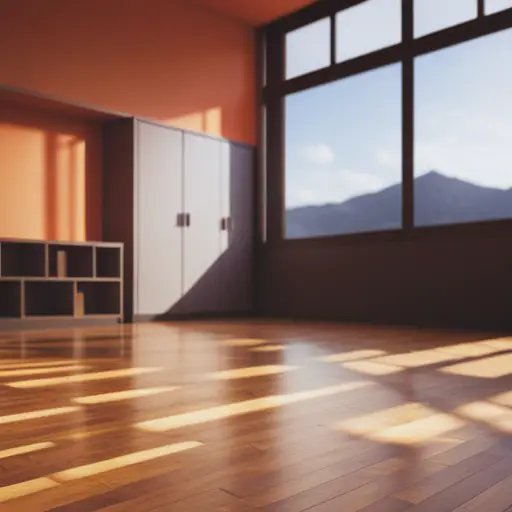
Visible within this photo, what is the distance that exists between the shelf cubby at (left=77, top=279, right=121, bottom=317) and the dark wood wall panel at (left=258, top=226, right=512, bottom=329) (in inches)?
70.3

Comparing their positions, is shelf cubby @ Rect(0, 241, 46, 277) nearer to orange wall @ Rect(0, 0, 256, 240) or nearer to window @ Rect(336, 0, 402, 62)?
orange wall @ Rect(0, 0, 256, 240)

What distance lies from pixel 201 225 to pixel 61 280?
1593mm

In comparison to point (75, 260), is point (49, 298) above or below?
below

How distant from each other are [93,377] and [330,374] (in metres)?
0.94

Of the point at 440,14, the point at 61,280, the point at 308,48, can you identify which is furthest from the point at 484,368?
the point at 308,48

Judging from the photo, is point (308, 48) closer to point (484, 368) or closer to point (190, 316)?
point (190, 316)

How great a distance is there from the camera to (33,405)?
189 cm

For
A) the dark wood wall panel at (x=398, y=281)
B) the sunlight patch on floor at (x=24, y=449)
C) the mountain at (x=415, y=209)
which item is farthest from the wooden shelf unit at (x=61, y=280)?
the sunlight patch on floor at (x=24, y=449)

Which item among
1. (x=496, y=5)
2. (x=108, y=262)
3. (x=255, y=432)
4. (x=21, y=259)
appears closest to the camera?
(x=255, y=432)

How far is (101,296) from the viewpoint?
5.77m

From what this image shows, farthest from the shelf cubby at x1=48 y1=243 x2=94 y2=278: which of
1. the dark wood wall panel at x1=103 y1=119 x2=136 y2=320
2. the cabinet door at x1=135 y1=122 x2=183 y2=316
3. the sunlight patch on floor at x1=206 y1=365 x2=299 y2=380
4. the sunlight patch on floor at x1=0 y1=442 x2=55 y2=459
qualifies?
the sunlight patch on floor at x1=0 y1=442 x2=55 y2=459

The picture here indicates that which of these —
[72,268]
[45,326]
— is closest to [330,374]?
[45,326]

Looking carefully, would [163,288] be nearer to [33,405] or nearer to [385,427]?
[33,405]

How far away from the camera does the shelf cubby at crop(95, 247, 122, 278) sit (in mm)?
5672
